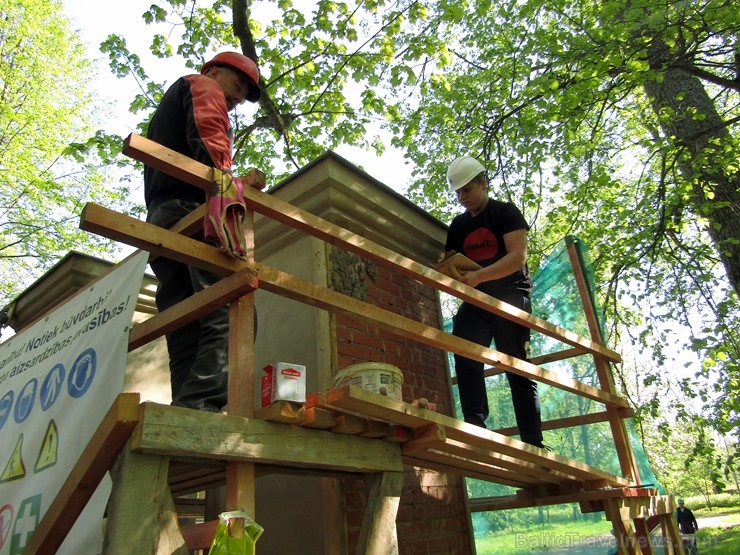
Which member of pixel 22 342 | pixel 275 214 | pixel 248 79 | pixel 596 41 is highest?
pixel 596 41

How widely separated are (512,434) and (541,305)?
123cm

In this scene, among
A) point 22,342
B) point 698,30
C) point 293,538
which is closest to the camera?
point 22,342

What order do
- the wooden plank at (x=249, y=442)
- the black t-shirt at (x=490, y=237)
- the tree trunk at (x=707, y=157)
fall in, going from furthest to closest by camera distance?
the tree trunk at (x=707, y=157) < the black t-shirt at (x=490, y=237) < the wooden plank at (x=249, y=442)

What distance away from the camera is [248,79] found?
11.0 ft

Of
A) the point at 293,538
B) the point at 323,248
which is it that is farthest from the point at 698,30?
the point at 293,538

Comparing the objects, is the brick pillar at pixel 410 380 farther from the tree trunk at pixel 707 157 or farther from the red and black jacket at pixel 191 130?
the tree trunk at pixel 707 157

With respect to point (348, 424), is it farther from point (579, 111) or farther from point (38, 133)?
point (38, 133)

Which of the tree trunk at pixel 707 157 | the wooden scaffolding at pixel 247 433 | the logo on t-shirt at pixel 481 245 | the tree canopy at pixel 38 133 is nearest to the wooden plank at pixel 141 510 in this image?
the wooden scaffolding at pixel 247 433

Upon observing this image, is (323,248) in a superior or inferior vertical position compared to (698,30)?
inferior

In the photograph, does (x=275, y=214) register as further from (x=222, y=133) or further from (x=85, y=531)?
(x=85, y=531)

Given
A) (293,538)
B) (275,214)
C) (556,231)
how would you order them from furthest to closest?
(556,231), (293,538), (275,214)

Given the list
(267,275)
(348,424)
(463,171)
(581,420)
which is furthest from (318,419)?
(581,420)

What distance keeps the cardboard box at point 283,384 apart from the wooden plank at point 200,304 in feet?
1.07

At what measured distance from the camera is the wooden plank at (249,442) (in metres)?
1.90
